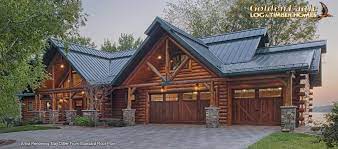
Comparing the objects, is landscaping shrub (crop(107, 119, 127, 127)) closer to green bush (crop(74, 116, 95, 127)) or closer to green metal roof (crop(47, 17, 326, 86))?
green bush (crop(74, 116, 95, 127))

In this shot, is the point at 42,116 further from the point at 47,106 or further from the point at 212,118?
the point at 212,118

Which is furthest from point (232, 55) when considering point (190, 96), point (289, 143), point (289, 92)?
point (289, 143)

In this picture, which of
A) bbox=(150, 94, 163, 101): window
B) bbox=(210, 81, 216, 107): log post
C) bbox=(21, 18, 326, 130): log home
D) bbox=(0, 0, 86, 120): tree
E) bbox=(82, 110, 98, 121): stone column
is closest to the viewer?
bbox=(0, 0, 86, 120): tree

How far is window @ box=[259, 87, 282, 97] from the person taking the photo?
1633cm

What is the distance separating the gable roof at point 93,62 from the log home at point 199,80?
0.10 m

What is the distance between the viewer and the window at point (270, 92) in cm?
1633

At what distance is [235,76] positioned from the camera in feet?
54.3

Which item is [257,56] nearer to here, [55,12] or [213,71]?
[213,71]

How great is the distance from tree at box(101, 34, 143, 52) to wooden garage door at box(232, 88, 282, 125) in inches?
1319

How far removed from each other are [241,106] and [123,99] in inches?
344

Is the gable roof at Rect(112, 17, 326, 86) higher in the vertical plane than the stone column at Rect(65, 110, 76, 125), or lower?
higher

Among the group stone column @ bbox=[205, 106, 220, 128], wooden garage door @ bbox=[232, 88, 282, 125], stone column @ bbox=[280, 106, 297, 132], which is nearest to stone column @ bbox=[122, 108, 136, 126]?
stone column @ bbox=[205, 106, 220, 128]

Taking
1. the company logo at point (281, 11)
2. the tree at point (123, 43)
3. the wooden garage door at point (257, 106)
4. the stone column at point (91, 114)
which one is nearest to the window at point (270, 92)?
the wooden garage door at point (257, 106)

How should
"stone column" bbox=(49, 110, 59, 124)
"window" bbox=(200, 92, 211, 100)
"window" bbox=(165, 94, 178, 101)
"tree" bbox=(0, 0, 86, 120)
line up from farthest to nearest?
"stone column" bbox=(49, 110, 59, 124) → "window" bbox=(165, 94, 178, 101) → "window" bbox=(200, 92, 211, 100) → "tree" bbox=(0, 0, 86, 120)
